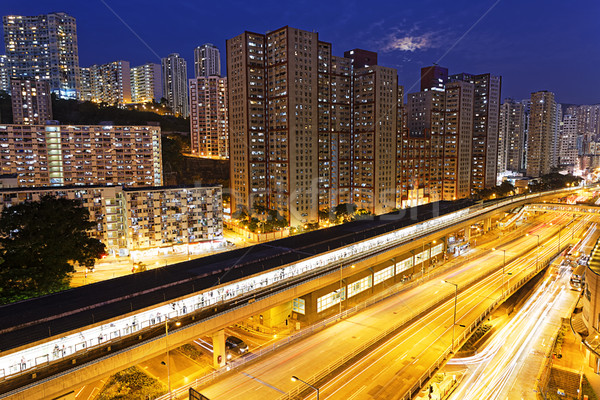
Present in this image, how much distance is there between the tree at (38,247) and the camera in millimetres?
28984

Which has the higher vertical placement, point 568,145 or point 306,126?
point 568,145

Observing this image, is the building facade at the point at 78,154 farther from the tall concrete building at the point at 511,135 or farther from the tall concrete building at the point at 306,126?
the tall concrete building at the point at 511,135

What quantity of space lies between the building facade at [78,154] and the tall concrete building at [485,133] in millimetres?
85667

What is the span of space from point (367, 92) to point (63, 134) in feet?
195

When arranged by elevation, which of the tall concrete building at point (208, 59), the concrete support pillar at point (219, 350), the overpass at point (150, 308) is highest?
the tall concrete building at point (208, 59)

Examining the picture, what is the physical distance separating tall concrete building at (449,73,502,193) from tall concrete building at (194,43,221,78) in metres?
113

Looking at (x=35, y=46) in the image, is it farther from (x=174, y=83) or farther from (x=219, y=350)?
(x=219, y=350)

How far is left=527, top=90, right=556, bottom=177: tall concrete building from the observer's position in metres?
142

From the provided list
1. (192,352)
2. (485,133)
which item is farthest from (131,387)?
(485,133)

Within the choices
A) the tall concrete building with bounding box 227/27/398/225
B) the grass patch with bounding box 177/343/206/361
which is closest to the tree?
the grass patch with bounding box 177/343/206/361

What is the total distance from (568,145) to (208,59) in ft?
571

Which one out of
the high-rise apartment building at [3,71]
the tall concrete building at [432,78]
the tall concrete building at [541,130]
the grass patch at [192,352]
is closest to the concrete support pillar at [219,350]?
the grass patch at [192,352]

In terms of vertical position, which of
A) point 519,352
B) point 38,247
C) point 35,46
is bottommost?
point 519,352

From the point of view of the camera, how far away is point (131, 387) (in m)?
22.5
